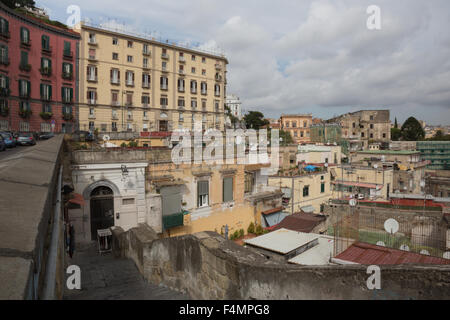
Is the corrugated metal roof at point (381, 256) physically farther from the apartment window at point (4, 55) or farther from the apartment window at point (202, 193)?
the apartment window at point (4, 55)

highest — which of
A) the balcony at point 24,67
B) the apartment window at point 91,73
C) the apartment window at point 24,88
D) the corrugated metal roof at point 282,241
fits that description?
the apartment window at point 91,73

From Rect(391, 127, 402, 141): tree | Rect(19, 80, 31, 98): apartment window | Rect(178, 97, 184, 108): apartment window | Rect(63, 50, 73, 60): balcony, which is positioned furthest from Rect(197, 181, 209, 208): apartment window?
Rect(391, 127, 402, 141): tree

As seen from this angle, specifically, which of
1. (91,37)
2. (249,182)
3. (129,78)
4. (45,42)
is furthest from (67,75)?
(249,182)

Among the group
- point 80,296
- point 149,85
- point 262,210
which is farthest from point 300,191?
point 149,85

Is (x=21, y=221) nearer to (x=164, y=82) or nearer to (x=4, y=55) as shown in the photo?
(x=4, y=55)

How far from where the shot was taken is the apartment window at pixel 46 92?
30562 millimetres

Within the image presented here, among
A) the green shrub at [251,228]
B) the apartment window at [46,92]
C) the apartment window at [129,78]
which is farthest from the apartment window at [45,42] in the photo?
the green shrub at [251,228]

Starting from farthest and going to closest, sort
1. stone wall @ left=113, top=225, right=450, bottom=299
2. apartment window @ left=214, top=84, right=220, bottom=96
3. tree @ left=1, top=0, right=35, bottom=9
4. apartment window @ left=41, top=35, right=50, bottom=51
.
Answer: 1. apartment window @ left=214, top=84, right=220, bottom=96
2. tree @ left=1, top=0, right=35, bottom=9
3. apartment window @ left=41, top=35, right=50, bottom=51
4. stone wall @ left=113, top=225, right=450, bottom=299

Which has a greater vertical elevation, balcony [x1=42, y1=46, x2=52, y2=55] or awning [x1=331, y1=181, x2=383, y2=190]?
balcony [x1=42, y1=46, x2=52, y2=55]

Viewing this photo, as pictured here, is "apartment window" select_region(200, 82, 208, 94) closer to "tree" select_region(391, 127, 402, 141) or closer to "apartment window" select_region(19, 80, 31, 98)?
"apartment window" select_region(19, 80, 31, 98)

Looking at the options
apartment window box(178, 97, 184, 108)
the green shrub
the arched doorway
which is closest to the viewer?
the arched doorway

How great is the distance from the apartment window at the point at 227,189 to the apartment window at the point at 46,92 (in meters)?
24.9

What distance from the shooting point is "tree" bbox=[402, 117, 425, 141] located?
68.3 m

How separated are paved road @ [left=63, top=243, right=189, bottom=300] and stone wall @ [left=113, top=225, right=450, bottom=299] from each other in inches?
10.5
